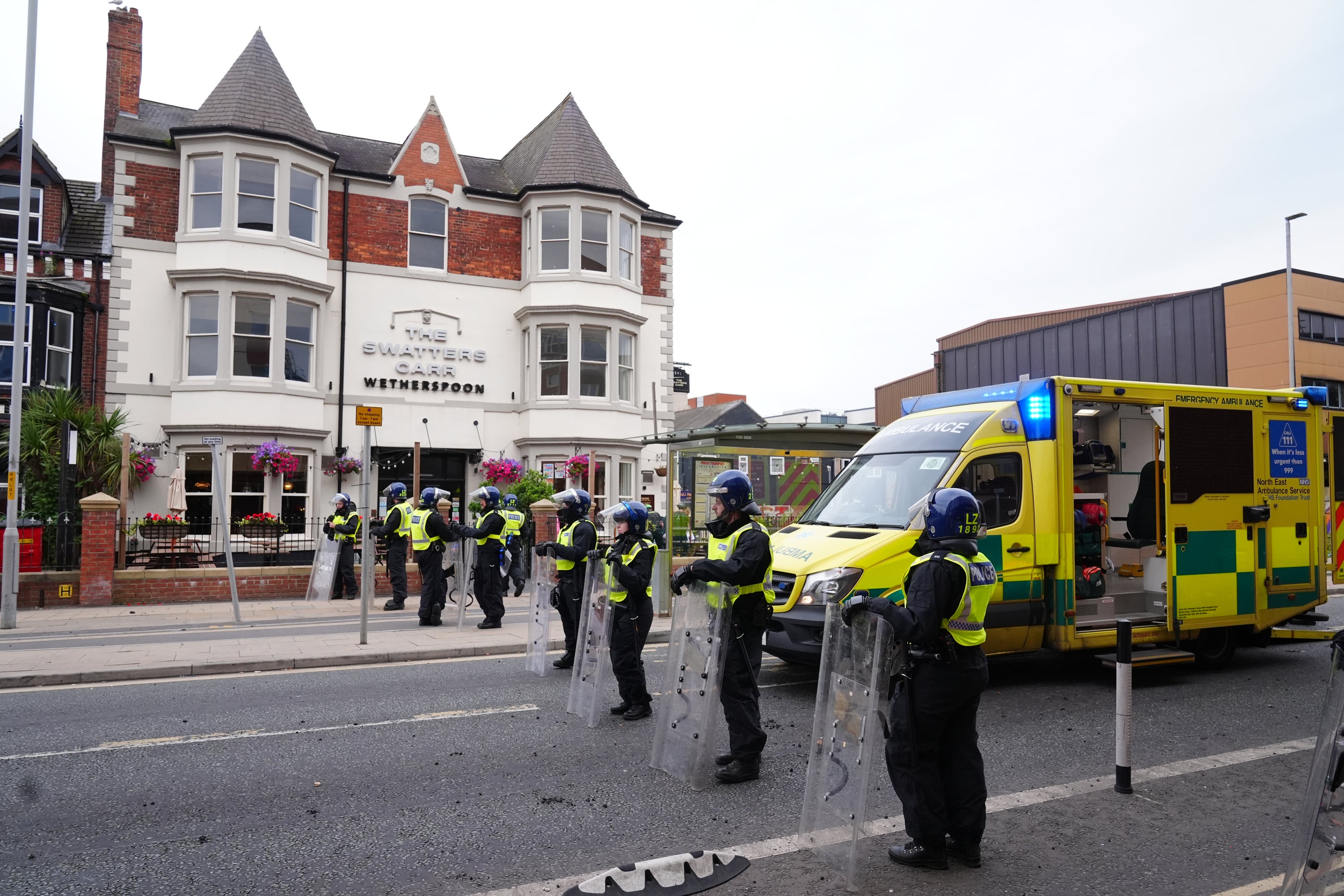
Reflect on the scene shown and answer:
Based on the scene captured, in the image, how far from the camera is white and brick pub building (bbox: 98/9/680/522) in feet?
60.5

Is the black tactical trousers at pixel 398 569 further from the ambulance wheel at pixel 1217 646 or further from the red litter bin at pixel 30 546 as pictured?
the ambulance wheel at pixel 1217 646

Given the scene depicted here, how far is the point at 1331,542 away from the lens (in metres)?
11.0

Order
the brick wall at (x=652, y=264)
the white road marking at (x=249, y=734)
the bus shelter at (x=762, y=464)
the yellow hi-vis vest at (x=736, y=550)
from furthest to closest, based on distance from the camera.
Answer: the brick wall at (x=652, y=264) < the bus shelter at (x=762, y=464) < the white road marking at (x=249, y=734) < the yellow hi-vis vest at (x=736, y=550)

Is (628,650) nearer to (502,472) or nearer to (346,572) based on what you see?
(346,572)

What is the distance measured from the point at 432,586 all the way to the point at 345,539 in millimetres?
3751

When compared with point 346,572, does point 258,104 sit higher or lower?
higher

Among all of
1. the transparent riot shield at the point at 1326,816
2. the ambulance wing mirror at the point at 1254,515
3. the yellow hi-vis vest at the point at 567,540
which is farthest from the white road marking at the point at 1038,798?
the yellow hi-vis vest at the point at 567,540

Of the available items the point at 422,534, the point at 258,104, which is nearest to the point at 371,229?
the point at 258,104

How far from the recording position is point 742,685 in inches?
210

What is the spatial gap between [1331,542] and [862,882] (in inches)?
402

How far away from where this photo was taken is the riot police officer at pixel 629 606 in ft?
22.1

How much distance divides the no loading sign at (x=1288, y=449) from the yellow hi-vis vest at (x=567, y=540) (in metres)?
6.92

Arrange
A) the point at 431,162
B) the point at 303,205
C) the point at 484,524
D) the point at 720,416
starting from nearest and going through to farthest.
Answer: the point at 484,524 < the point at 303,205 < the point at 431,162 < the point at 720,416

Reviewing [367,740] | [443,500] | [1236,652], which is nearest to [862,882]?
[367,740]
